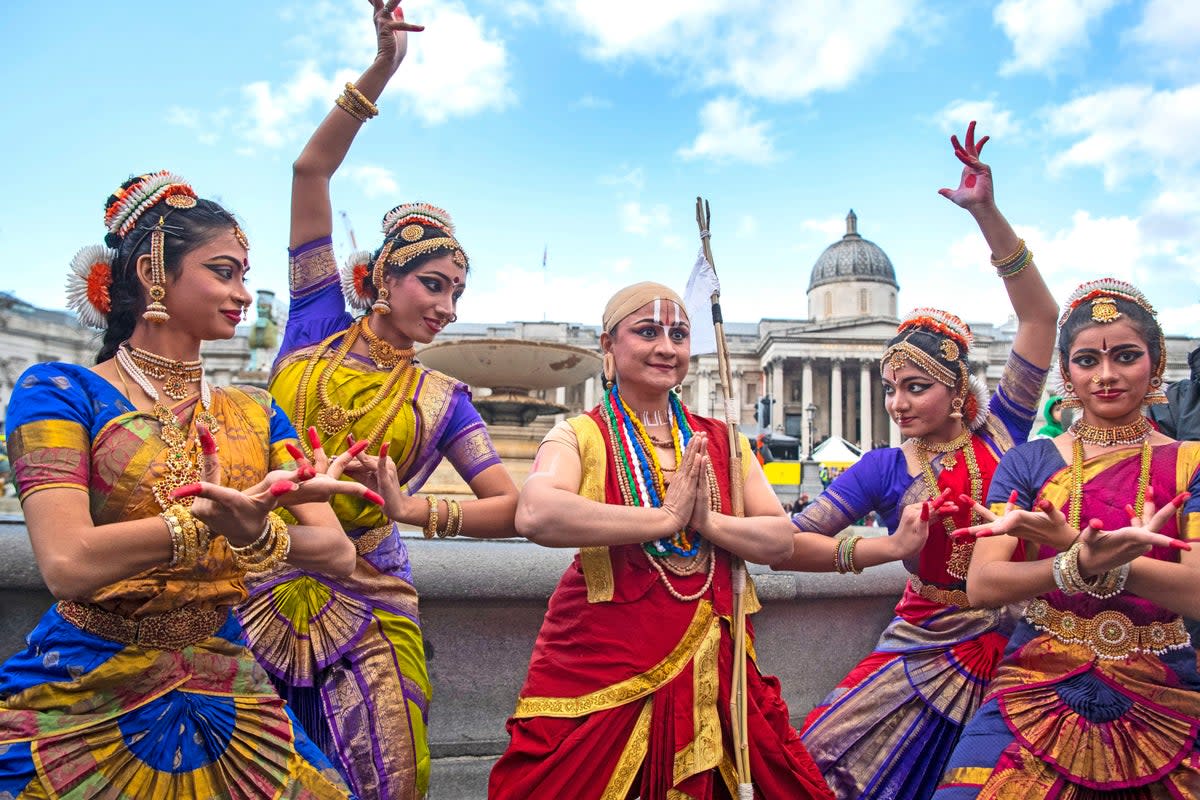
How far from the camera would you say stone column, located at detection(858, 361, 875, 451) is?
227ft

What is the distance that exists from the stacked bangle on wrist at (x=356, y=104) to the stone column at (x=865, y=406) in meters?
68.1

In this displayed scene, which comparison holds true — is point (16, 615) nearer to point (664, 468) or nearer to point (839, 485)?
point (664, 468)

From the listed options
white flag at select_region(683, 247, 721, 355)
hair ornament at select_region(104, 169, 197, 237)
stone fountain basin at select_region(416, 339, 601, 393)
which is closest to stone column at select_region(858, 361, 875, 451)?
stone fountain basin at select_region(416, 339, 601, 393)

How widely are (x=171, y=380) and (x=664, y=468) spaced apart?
143 centimetres

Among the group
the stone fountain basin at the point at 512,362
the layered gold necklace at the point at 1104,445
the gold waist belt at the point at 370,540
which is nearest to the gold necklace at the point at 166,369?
the gold waist belt at the point at 370,540

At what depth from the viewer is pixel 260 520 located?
6.55ft

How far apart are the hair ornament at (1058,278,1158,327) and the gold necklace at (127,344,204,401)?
2666 millimetres

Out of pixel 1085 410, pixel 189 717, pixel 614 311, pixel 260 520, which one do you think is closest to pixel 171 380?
pixel 260 520

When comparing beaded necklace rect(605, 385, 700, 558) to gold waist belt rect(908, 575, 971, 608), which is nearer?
beaded necklace rect(605, 385, 700, 558)

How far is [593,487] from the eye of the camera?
8.98 feet

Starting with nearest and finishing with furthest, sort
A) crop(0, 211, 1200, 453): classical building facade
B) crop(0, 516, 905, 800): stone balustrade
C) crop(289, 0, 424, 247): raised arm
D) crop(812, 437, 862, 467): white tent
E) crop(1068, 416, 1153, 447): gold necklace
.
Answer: crop(1068, 416, 1153, 447): gold necklace
crop(289, 0, 424, 247): raised arm
crop(0, 516, 905, 800): stone balustrade
crop(812, 437, 862, 467): white tent
crop(0, 211, 1200, 453): classical building facade

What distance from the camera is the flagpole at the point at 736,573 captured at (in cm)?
249

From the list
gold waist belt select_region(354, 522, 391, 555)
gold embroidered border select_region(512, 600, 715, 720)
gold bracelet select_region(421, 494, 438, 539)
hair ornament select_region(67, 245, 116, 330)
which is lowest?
gold embroidered border select_region(512, 600, 715, 720)

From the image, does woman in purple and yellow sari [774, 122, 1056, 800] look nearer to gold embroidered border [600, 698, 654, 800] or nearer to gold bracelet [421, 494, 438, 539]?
gold embroidered border [600, 698, 654, 800]
